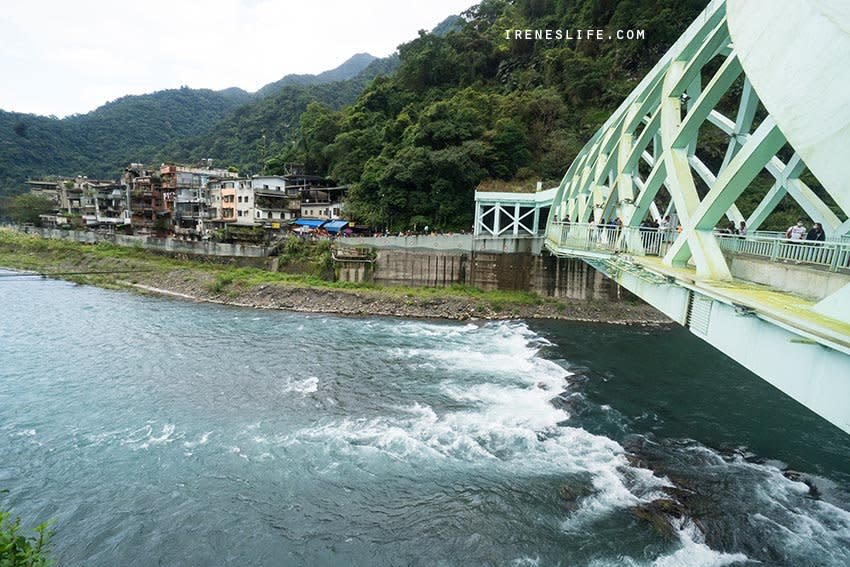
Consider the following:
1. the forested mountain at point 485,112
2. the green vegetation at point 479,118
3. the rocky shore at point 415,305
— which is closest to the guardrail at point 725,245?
the rocky shore at point 415,305

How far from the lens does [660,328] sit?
26.3m

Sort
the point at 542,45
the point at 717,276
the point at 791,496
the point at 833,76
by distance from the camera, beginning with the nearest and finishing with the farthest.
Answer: the point at 833,76 < the point at 717,276 < the point at 791,496 < the point at 542,45

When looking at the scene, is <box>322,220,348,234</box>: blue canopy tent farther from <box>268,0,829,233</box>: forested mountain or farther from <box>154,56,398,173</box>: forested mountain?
<box>154,56,398,173</box>: forested mountain

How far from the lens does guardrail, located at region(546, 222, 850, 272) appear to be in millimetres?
5863

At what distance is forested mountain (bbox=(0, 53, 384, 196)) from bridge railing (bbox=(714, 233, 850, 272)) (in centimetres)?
9529

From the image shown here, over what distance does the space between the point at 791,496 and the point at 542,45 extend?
5705 cm

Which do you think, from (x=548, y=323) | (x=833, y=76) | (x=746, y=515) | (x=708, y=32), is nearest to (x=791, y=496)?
(x=746, y=515)

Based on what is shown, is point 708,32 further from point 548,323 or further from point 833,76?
point 548,323

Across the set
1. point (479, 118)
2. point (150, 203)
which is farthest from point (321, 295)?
point (150, 203)

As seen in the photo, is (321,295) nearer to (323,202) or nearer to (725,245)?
(323,202)

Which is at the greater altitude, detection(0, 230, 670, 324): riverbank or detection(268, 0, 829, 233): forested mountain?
detection(268, 0, 829, 233): forested mountain

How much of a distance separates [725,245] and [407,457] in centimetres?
940

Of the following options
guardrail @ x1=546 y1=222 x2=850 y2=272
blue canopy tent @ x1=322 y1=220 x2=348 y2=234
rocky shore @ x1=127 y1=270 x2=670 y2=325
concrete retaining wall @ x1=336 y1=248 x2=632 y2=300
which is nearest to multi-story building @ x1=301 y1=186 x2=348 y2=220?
blue canopy tent @ x1=322 y1=220 x2=348 y2=234

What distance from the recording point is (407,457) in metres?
11.5
